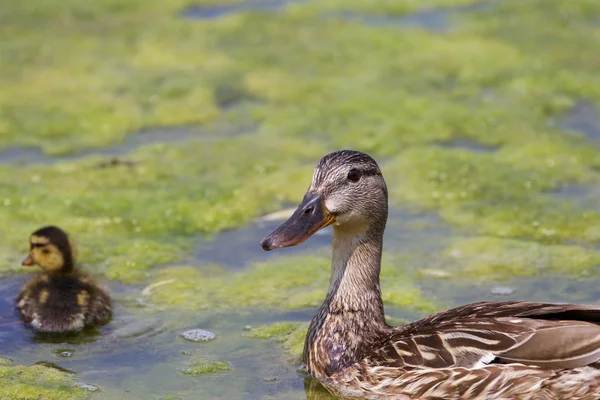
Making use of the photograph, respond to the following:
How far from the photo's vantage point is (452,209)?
779 centimetres

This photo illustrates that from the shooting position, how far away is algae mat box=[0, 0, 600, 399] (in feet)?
20.3

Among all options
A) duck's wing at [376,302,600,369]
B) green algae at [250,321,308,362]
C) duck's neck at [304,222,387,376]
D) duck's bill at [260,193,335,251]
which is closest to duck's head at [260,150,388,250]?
duck's bill at [260,193,335,251]

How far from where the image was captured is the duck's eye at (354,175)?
5.54m

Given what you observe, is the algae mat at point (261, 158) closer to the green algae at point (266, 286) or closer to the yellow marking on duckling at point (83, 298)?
the green algae at point (266, 286)

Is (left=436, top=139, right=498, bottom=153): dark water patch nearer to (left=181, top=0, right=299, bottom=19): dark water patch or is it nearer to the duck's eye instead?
the duck's eye

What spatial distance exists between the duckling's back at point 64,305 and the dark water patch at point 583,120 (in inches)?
177

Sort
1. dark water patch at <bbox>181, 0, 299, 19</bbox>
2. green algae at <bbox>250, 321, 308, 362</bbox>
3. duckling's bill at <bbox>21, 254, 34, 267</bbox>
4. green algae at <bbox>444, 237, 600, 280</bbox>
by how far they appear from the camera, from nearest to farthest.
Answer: green algae at <bbox>250, 321, 308, 362</bbox>
duckling's bill at <bbox>21, 254, 34, 267</bbox>
green algae at <bbox>444, 237, 600, 280</bbox>
dark water patch at <bbox>181, 0, 299, 19</bbox>

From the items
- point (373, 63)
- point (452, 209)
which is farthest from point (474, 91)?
point (452, 209)

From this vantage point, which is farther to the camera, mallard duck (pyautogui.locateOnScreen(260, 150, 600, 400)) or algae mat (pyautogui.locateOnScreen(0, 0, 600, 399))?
algae mat (pyautogui.locateOnScreen(0, 0, 600, 399))

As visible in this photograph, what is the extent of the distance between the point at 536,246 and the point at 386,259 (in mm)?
953

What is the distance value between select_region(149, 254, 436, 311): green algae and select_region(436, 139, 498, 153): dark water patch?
6.71 feet

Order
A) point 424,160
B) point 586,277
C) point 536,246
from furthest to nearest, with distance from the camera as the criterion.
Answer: point 424,160, point 536,246, point 586,277

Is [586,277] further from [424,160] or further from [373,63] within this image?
[373,63]

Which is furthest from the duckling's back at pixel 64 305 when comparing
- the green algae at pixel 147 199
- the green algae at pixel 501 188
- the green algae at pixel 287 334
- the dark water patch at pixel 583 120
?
the dark water patch at pixel 583 120
